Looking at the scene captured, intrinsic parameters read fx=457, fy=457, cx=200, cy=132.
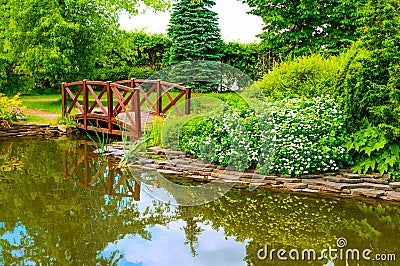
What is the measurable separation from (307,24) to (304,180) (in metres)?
8.87

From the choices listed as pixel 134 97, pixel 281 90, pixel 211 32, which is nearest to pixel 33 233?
pixel 134 97

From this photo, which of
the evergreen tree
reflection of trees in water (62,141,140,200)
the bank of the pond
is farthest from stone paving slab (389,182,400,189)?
the evergreen tree

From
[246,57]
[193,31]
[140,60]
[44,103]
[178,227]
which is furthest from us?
[140,60]

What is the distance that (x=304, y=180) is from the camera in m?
6.86

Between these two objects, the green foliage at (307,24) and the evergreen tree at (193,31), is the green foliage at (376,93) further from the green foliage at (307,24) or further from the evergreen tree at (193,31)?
the evergreen tree at (193,31)

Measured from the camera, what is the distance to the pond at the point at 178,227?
184 inches

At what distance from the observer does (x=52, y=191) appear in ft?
22.1

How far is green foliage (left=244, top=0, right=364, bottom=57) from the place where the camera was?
1393 cm

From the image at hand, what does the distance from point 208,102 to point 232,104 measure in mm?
566

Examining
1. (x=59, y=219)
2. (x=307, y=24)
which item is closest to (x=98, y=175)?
(x=59, y=219)

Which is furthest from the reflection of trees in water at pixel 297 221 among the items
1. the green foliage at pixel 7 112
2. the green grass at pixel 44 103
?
the green grass at pixel 44 103

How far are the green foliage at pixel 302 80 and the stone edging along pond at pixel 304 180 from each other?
1685 millimetres

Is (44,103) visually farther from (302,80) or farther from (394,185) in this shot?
(394,185)

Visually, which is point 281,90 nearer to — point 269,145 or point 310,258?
point 269,145
